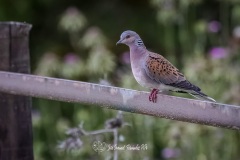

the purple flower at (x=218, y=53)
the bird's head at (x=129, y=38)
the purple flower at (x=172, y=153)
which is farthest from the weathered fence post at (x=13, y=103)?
the purple flower at (x=218, y=53)

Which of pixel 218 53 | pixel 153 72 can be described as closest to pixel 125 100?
pixel 153 72

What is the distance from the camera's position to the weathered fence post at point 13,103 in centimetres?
275

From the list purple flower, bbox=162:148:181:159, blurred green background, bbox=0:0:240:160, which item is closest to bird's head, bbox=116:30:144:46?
blurred green background, bbox=0:0:240:160

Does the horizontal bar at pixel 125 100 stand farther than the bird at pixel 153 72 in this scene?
No

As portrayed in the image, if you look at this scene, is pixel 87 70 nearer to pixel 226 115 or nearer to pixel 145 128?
pixel 145 128

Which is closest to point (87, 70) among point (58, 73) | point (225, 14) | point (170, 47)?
point (58, 73)

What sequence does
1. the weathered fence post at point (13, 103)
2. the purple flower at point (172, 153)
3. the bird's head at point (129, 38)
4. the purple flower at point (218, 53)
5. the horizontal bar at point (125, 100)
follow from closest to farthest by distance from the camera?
the horizontal bar at point (125, 100)
the weathered fence post at point (13, 103)
the bird's head at point (129, 38)
the purple flower at point (172, 153)
the purple flower at point (218, 53)

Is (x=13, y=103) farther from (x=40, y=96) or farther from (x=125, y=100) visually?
(x=125, y=100)

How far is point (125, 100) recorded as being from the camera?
7.42ft

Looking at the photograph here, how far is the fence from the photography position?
212 centimetres

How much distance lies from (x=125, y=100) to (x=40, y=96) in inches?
13.5

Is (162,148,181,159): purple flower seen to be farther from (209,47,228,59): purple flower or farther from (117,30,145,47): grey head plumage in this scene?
(117,30,145,47): grey head plumage

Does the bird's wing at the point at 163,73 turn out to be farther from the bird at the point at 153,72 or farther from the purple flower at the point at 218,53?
the purple flower at the point at 218,53

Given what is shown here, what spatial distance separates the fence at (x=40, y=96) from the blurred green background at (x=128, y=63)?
1.41ft
